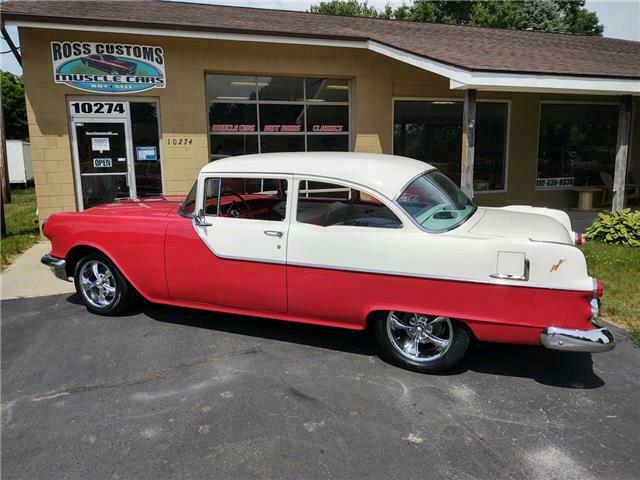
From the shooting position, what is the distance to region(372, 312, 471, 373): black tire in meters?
3.87

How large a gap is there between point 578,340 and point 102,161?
9015 mm

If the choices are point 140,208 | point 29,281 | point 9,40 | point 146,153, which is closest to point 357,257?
point 140,208

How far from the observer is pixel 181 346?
4637 millimetres

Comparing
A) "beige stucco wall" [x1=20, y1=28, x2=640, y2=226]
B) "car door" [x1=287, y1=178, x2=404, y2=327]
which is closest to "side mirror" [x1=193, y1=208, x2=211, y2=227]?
"car door" [x1=287, y1=178, x2=404, y2=327]

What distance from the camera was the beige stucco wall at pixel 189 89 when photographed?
9250 mm

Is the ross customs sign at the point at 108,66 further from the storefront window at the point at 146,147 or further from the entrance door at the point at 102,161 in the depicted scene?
the entrance door at the point at 102,161

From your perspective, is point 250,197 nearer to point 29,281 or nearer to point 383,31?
point 29,281

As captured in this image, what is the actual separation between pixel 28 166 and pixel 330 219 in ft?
75.3

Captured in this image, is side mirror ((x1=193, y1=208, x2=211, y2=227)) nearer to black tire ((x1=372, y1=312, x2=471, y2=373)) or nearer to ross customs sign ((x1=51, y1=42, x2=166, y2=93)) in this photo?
black tire ((x1=372, y1=312, x2=471, y2=373))

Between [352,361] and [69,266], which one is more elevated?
[69,266]

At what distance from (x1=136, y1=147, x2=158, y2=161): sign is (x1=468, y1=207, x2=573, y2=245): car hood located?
7.31m

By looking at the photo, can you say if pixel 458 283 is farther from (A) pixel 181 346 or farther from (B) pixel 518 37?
(B) pixel 518 37

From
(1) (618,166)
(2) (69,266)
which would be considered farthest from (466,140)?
(2) (69,266)

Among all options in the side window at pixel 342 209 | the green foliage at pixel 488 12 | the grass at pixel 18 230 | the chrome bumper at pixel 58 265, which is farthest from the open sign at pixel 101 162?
the green foliage at pixel 488 12
